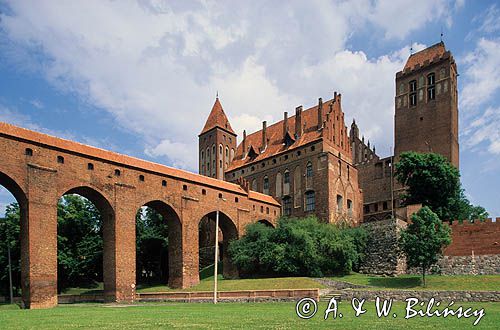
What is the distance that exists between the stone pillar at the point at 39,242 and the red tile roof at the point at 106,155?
1806 millimetres

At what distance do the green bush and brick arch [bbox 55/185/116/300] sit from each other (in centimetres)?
986

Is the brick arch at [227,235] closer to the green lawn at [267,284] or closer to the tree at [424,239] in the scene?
the green lawn at [267,284]

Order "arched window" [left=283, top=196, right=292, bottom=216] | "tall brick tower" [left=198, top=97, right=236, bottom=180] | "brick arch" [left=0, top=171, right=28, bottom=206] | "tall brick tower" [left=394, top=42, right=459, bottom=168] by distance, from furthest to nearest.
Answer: "tall brick tower" [left=198, top=97, right=236, bottom=180]
"tall brick tower" [left=394, top=42, right=459, bottom=168]
"arched window" [left=283, top=196, right=292, bottom=216]
"brick arch" [left=0, top=171, right=28, bottom=206]

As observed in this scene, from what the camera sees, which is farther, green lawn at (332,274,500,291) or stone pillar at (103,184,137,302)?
stone pillar at (103,184,137,302)

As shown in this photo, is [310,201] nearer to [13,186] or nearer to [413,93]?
[413,93]

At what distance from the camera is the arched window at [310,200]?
142ft

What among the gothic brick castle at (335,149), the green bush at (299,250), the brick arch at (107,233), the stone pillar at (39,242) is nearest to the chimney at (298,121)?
the gothic brick castle at (335,149)

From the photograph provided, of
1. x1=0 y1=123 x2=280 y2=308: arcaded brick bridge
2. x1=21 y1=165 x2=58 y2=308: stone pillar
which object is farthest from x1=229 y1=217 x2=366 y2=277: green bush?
x1=21 y1=165 x2=58 y2=308: stone pillar

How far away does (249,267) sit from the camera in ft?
118

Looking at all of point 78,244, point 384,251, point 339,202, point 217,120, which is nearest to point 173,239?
point 78,244

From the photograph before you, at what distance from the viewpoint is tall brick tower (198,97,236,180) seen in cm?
5597

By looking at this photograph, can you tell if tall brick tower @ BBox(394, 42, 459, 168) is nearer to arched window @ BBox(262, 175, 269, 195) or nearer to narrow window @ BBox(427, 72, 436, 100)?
narrow window @ BBox(427, 72, 436, 100)

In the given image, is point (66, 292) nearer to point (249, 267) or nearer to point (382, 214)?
point (249, 267)

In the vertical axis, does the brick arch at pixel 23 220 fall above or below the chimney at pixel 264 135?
below
